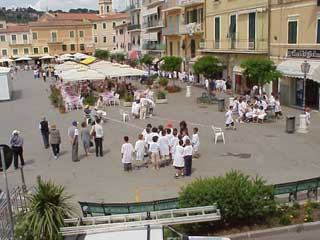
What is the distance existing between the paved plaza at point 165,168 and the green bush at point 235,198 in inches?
115

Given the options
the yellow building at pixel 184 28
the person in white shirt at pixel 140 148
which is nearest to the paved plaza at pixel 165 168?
the person in white shirt at pixel 140 148

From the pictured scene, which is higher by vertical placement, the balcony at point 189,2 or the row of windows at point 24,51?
the balcony at point 189,2

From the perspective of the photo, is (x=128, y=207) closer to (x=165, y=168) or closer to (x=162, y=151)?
(x=165, y=168)

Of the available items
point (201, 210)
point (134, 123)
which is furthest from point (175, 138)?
point (134, 123)

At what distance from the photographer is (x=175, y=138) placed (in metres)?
15.0

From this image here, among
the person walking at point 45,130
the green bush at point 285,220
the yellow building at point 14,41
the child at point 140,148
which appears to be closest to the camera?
the green bush at point 285,220

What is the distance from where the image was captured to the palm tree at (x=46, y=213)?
8.21m

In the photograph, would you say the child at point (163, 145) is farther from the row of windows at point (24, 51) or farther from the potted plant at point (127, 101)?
the row of windows at point (24, 51)

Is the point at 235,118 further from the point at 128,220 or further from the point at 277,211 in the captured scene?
the point at 128,220

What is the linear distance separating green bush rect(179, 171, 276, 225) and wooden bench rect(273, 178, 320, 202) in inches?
35.8

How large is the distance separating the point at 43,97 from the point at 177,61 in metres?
12.3

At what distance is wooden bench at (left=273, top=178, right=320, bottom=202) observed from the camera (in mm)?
10508

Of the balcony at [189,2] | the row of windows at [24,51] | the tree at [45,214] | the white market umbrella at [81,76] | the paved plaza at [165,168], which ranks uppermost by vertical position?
the balcony at [189,2]

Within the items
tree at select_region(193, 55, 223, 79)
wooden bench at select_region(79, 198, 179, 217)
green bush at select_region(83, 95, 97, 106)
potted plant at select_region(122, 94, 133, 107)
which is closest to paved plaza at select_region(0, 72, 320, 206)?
wooden bench at select_region(79, 198, 179, 217)
